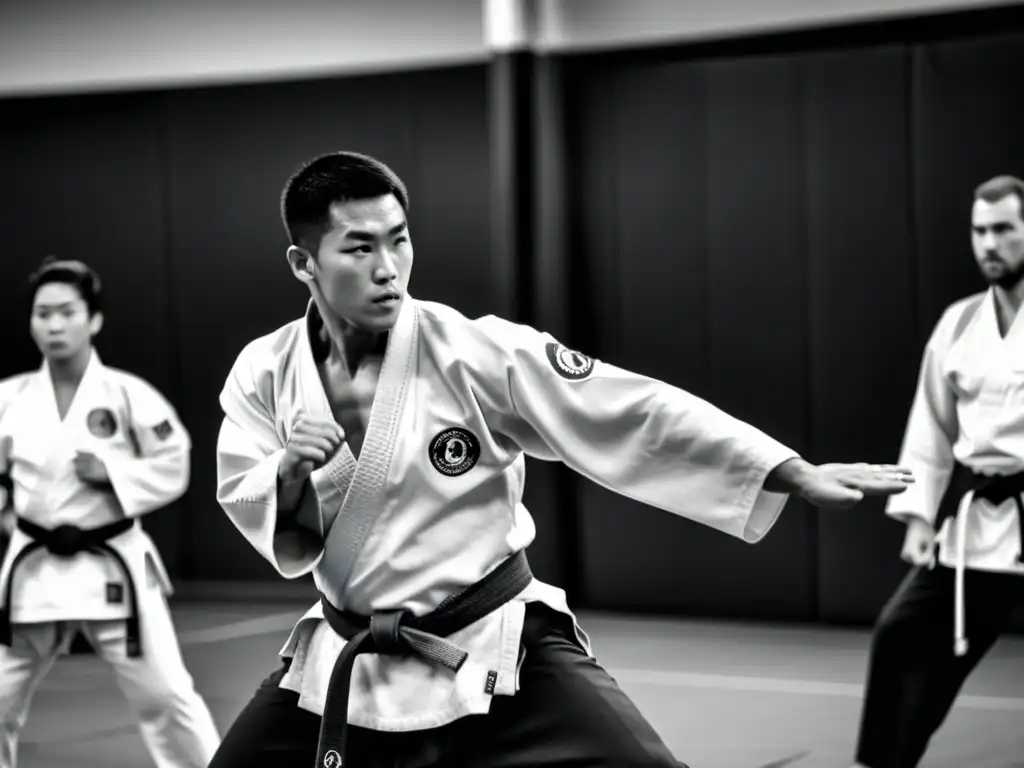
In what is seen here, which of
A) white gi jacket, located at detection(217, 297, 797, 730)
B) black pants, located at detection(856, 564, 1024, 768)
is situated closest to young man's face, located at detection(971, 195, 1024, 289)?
black pants, located at detection(856, 564, 1024, 768)

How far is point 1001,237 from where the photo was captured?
424 centimetres

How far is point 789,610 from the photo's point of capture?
23.2 feet

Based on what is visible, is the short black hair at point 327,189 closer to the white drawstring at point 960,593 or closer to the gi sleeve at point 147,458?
the gi sleeve at point 147,458

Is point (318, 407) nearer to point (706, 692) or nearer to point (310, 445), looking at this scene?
point (310, 445)

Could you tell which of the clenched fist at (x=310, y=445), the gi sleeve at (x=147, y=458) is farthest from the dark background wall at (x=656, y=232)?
the clenched fist at (x=310, y=445)

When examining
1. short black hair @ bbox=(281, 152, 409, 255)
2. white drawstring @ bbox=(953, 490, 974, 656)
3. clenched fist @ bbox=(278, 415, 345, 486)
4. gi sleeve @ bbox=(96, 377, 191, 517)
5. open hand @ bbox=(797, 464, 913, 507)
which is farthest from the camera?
gi sleeve @ bbox=(96, 377, 191, 517)

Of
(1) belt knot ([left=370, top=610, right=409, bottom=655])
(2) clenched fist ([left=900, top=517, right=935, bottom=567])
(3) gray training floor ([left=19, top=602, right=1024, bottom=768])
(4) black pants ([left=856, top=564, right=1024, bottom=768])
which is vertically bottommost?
(3) gray training floor ([left=19, top=602, right=1024, bottom=768])

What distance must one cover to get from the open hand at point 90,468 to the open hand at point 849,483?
241cm

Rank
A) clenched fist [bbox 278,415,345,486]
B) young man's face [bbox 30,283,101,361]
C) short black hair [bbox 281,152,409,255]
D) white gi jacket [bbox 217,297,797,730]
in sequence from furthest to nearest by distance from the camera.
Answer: young man's face [bbox 30,283,101,361]
short black hair [bbox 281,152,409,255]
white gi jacket [bbox 217,297,797,730]
clenched fist [bbox 278,415,345,486]

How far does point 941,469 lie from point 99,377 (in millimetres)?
2206

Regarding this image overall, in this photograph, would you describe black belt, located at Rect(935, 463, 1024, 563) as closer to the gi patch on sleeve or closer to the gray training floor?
the gray training floor

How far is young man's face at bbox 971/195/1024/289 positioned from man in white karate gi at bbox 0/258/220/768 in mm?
2156

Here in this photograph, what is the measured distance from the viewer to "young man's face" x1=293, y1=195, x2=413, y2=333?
2.46 metres

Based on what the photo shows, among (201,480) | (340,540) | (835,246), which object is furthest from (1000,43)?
(340,540)
